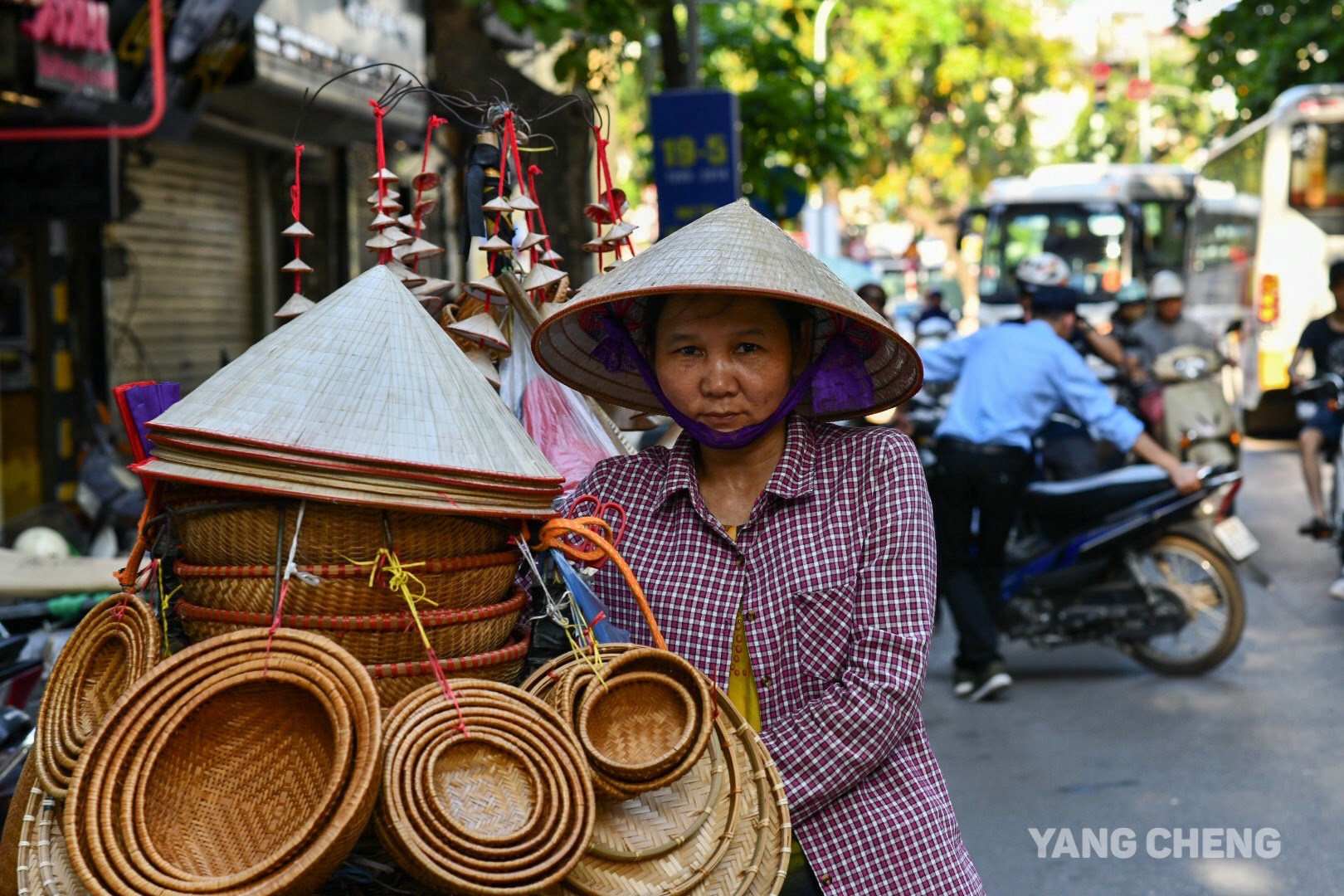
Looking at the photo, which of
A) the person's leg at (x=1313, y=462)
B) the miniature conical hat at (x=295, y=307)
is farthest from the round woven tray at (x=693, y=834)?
the person's leg at (x=1313, y=462)

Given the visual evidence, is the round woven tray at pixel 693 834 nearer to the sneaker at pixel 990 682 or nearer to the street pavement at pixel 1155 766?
the street pavement at pixel 1155 766

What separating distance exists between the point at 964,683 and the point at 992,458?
→ 0.97 metres

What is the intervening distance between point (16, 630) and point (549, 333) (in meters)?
2.42

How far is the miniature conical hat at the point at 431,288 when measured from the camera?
235 cm

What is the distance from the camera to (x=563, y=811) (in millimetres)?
1428

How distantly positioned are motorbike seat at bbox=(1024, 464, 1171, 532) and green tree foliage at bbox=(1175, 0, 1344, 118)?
10968 mm

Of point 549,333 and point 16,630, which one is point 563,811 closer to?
point 549,333

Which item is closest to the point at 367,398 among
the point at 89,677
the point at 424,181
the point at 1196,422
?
the point at 89,677

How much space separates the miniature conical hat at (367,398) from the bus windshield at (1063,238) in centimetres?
1699

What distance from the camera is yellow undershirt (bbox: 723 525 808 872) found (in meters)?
1.97

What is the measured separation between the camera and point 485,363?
2.33 m

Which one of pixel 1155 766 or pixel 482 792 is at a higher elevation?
pixel 482 792

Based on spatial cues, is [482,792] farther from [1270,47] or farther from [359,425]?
Result: [1270,47]

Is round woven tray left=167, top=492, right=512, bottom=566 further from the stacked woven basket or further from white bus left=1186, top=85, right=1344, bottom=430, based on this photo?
white bus left=1186, top=85, right=1344, bottom=430
